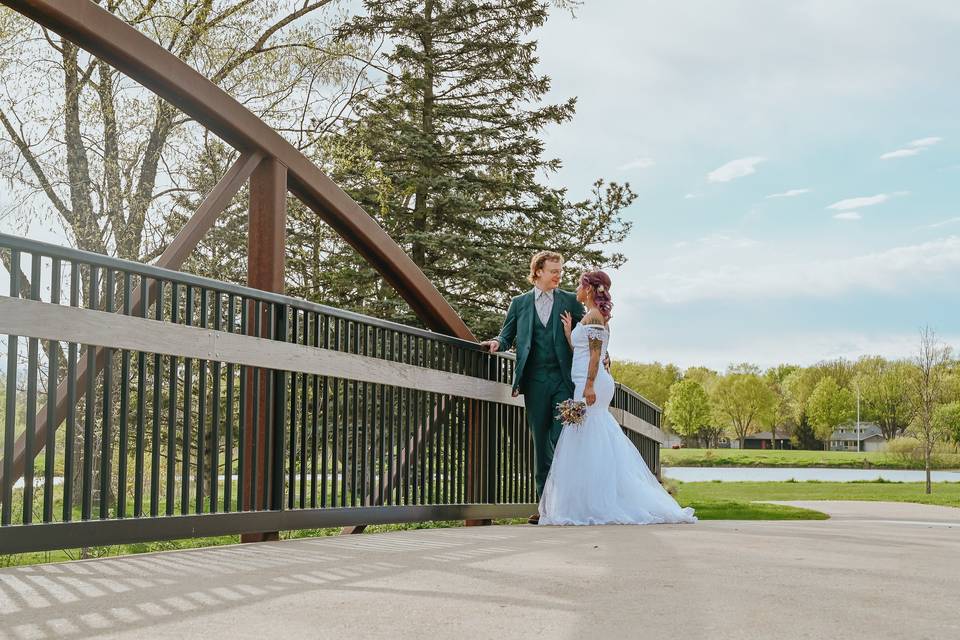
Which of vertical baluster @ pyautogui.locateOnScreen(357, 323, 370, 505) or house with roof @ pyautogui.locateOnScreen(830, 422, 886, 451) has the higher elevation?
vertical baluster @ pyautogui.locateOnScreen(357, 323, 370, 505)

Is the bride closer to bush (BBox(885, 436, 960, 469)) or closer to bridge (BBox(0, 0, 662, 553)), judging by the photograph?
bridge (BBox(0, 0, 662, 553))

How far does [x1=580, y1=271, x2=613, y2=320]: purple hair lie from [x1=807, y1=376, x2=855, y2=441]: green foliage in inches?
3655

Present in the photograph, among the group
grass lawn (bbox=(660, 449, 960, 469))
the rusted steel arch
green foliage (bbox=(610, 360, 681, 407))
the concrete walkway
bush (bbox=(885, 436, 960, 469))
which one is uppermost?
green foliage (bbox=(610, 360, 681, 407))

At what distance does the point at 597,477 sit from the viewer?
7340 millimetres

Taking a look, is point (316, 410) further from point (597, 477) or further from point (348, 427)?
point (597, 477)

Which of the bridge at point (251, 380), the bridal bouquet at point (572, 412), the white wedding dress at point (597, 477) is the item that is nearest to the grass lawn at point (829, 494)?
the white wedding dress at point (597, 477)

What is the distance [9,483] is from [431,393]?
3.59 metres

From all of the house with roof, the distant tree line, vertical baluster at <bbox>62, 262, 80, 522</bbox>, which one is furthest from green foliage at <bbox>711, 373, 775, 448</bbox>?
vertical baluster at <bbox>62, 262, 80, 522</bbox>

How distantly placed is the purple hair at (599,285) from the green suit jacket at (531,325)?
7.1 inches

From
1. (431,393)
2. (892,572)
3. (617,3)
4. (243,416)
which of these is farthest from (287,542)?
(617,3)

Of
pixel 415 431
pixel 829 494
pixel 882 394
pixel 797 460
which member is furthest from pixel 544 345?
pixel 882 394

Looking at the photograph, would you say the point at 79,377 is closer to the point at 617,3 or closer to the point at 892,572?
the point at 892,572

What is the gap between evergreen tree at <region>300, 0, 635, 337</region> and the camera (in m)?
21.6

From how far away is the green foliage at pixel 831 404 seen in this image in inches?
3720
